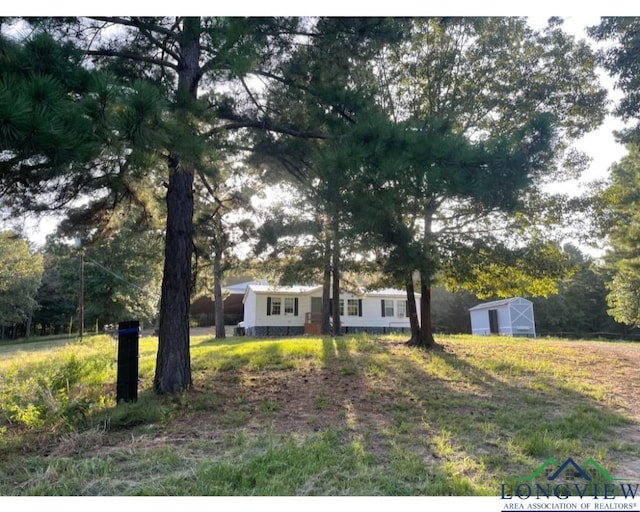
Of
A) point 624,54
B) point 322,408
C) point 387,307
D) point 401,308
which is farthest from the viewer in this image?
point 401,308

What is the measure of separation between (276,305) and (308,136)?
1782 cm

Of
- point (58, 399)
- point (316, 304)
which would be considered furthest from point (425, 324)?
point (316, 304)

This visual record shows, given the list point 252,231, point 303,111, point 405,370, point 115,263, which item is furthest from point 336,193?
point 115,263

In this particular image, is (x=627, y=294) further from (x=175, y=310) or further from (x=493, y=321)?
(x=175, y=310)

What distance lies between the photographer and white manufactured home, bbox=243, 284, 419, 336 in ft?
72.3

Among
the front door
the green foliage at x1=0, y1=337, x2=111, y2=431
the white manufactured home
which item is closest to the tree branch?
the green foliage at x1=0, y1=337, x2=111, y2=431

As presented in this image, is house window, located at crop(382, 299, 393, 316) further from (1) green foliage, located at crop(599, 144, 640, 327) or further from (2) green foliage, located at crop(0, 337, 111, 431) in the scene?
(2) green foliage, located at crop(0, 337, 111, 431)

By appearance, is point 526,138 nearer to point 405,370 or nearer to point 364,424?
point 364,424

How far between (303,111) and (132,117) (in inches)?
125

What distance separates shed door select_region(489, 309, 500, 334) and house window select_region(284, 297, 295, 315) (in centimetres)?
1227

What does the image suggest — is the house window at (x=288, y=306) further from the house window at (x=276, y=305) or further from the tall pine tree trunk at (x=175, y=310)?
the tall pine tree trunk at (x=175, y=310)

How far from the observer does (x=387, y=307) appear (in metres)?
23.9

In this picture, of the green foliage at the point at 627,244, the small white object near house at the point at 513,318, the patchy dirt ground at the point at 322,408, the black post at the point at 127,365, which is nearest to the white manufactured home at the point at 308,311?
the small white object near house at the point at 513,318

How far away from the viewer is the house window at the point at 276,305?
2240 centimetres
